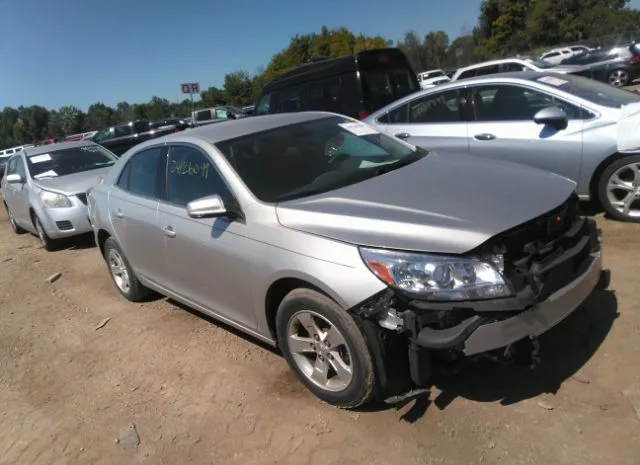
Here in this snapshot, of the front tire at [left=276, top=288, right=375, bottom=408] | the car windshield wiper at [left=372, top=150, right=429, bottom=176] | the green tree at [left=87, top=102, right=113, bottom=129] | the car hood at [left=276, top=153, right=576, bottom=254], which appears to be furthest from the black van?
the green tree at [left=87, top=102, right=113, bottom=129]

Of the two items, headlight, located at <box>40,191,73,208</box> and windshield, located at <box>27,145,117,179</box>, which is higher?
windshield, located at <box>27,145,117,179</box>

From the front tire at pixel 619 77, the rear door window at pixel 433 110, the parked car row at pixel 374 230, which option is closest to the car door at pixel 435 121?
the rear door window at pixel 433 110

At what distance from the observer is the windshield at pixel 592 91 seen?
18.0ft

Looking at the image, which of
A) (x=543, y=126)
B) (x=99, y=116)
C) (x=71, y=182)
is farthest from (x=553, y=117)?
(x=99, y=116)

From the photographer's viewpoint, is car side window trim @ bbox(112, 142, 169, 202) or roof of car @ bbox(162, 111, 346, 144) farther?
car side window trim @ bbox(112, 142, 169, 202)

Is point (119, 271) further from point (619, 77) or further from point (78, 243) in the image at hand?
point (619, 77)

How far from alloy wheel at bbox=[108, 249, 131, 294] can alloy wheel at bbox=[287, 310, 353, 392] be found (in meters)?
2.57

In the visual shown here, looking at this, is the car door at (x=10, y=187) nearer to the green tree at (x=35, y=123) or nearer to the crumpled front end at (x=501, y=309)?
the crumpled front end at (x=501, y=309)

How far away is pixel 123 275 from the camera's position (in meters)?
5.36

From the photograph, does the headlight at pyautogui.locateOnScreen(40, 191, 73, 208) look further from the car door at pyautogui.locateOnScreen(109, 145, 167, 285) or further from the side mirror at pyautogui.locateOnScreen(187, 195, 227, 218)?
the side mirror at pyautogui.locateOnScreen(187, 195, 227, 218)

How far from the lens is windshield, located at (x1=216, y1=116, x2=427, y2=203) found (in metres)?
3.52

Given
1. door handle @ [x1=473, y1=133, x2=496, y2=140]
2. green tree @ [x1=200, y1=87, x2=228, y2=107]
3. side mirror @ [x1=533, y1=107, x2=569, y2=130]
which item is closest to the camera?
side mirror @ [x1=533, y1=107, x2=569, y2=130]

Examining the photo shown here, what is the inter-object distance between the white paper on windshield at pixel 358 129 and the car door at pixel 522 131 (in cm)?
191

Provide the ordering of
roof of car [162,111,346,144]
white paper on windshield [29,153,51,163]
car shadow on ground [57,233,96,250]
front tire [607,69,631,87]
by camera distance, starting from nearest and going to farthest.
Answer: roof of car [162,111,346,144] < car shadow on ground [57,233,96,250] < white paper on windshield [29,153,51,163] < front tire [607,69,631,87]
